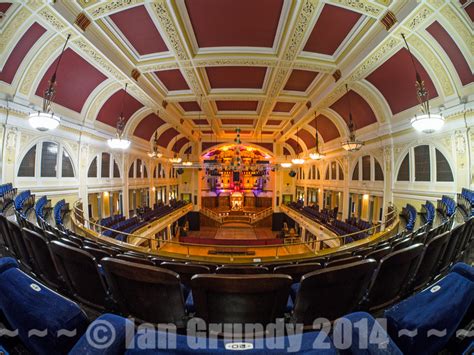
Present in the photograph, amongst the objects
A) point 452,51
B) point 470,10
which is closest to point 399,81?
point 452,51

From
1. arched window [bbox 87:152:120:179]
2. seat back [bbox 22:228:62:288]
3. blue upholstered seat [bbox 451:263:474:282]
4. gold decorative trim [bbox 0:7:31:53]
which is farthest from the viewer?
arched window [bbox 87:152:120:179]

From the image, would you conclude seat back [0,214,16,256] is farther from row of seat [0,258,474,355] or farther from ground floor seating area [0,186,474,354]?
row of seat [0,258,474,355]

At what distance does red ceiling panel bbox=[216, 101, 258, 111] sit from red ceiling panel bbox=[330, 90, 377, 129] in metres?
4.62

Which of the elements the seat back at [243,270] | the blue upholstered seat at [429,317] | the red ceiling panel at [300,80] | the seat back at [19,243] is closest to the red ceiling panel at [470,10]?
the red ceiling panel at [300,80]

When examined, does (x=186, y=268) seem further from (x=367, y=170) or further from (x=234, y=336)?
(x=367, y=170)

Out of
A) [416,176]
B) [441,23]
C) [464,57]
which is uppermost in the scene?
[441,23]

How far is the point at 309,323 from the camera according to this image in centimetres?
165

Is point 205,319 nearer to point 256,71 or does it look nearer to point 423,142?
point 256,71

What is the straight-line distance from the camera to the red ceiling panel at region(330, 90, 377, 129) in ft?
29.9

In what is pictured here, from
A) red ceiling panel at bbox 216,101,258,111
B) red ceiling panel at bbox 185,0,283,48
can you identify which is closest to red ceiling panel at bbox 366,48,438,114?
red ceiling panel at bbox 185,0,283,48

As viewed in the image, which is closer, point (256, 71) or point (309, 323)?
point (309, 323)

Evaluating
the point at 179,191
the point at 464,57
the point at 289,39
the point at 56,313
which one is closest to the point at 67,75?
the point at 289,39

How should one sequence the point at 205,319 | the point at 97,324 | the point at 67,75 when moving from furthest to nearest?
1. the point at 67,75
2. the point at 205,319
3. the point at 97,324

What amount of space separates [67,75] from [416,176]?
1424cm
